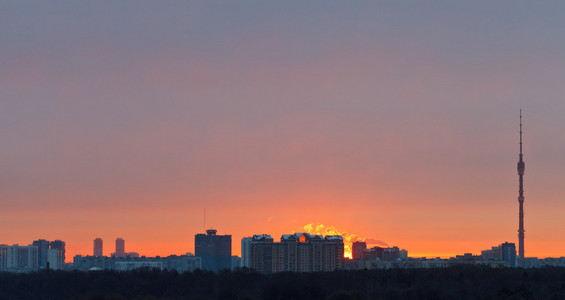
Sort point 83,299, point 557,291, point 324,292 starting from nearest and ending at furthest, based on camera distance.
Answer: point 83,299 → point 557,291 → point 324,292

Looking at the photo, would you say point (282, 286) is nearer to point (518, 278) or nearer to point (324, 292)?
point (324, 292)

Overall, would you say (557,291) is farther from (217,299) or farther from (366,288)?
(217,299)

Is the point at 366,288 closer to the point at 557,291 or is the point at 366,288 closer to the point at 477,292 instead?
the point at 477,292

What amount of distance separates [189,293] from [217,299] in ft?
57.0

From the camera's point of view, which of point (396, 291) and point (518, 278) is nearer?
point (396, 291)

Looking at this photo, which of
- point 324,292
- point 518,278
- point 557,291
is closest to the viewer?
point 557,291

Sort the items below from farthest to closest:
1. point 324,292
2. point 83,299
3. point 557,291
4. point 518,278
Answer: point 518,278 < point 324,292 < point 557,291 < point 83,299

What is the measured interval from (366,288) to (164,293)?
1592 inches

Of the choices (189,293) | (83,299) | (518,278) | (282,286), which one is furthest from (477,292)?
(83,299)

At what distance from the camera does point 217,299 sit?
18050 centimetres

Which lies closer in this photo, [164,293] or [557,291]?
[557,291]

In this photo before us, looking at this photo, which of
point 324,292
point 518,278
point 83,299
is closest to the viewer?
point 83,299

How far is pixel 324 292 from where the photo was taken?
179625 mm

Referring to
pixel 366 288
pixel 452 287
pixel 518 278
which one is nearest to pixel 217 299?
pixel 366 288
